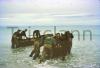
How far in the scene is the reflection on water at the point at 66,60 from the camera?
204 cm

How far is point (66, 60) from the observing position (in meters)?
2.06

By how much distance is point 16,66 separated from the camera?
6.71 feet

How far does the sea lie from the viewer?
205 cm

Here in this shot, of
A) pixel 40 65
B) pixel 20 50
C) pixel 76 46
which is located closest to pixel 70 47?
pixel 76 46

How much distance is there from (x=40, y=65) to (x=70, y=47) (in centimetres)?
35

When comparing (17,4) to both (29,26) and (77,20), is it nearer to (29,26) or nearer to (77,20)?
(29,26)

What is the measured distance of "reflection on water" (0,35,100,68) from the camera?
2043 mm

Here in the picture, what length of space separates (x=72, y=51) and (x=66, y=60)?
11 cm

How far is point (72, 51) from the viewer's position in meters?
2.08

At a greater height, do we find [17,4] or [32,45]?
[17,4]

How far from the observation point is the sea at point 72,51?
2.05 meters

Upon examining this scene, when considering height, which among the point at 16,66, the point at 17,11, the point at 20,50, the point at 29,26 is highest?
the point at 17,11

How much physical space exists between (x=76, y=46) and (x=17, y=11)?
2.30 feet

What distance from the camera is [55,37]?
6.81ft
